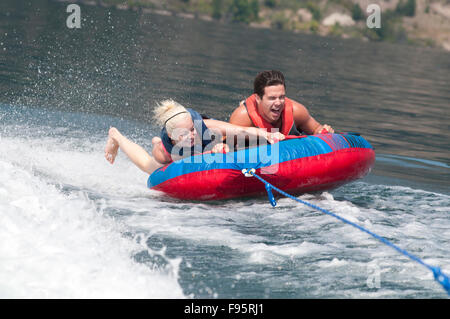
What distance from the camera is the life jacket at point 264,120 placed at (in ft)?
20.2

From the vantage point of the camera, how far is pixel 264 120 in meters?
6.20

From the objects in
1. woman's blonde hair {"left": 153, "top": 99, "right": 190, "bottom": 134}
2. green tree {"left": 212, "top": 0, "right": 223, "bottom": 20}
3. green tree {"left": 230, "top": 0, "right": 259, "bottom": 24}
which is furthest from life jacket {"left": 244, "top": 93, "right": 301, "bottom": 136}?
green tree {"left": 230, "top": 0, "right": 259, "bottom": 24}

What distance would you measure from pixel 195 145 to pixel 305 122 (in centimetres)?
141

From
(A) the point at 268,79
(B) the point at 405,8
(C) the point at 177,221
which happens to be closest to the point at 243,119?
(A) the point at 268,79

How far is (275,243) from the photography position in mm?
4602

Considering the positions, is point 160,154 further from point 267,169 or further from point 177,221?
point 177,221

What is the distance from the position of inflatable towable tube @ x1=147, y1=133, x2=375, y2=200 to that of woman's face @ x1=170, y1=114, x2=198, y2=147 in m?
0.17

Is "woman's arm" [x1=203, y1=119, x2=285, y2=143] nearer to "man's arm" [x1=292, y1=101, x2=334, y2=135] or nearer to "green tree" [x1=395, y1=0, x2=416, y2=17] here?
"man's arm" [x1=292, y1=101, x2=334, y2=135]

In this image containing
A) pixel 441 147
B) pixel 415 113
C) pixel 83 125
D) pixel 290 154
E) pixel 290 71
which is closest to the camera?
pixel 290 154

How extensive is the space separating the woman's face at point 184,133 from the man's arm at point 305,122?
1231 millimetres

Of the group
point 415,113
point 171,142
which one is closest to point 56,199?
point 171,142

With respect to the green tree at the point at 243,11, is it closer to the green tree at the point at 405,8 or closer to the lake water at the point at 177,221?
the green tree at the point at 405,8
